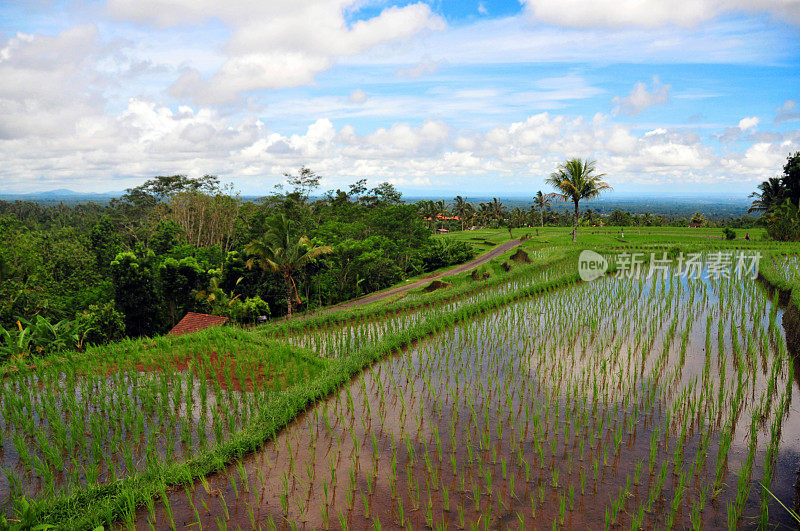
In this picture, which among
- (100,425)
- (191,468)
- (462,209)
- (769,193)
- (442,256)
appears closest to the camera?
(191,468)

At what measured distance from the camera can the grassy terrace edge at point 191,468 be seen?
4711 millimetres

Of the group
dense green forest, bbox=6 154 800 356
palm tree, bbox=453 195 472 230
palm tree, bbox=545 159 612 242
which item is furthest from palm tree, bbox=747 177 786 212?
palm tree, bbox=453 195 472 230

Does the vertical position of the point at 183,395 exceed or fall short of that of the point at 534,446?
it falls short

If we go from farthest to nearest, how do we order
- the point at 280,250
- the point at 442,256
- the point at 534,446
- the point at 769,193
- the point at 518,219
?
the point at 518,219
the point at 769,193
the point at 442,256
the point at 280,250
the point at 534,446

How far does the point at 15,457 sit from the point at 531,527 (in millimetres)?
6464

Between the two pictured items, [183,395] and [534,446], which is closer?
[534,446]

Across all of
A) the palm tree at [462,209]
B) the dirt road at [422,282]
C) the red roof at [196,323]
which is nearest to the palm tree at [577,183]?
the dirt road at [422,282]

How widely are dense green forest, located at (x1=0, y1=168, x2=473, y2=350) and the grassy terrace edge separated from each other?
8.61 metres

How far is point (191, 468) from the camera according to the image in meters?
5.49

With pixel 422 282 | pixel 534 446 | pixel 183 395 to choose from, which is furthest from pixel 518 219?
pixel 534 446

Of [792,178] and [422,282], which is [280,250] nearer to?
[422,282]

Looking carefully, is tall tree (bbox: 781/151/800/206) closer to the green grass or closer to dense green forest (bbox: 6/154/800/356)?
dense green forest (bbox: 6/154/800/356)

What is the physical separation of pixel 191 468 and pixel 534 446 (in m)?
4.07

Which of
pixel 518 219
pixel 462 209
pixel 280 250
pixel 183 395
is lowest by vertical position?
pixel 183 395
